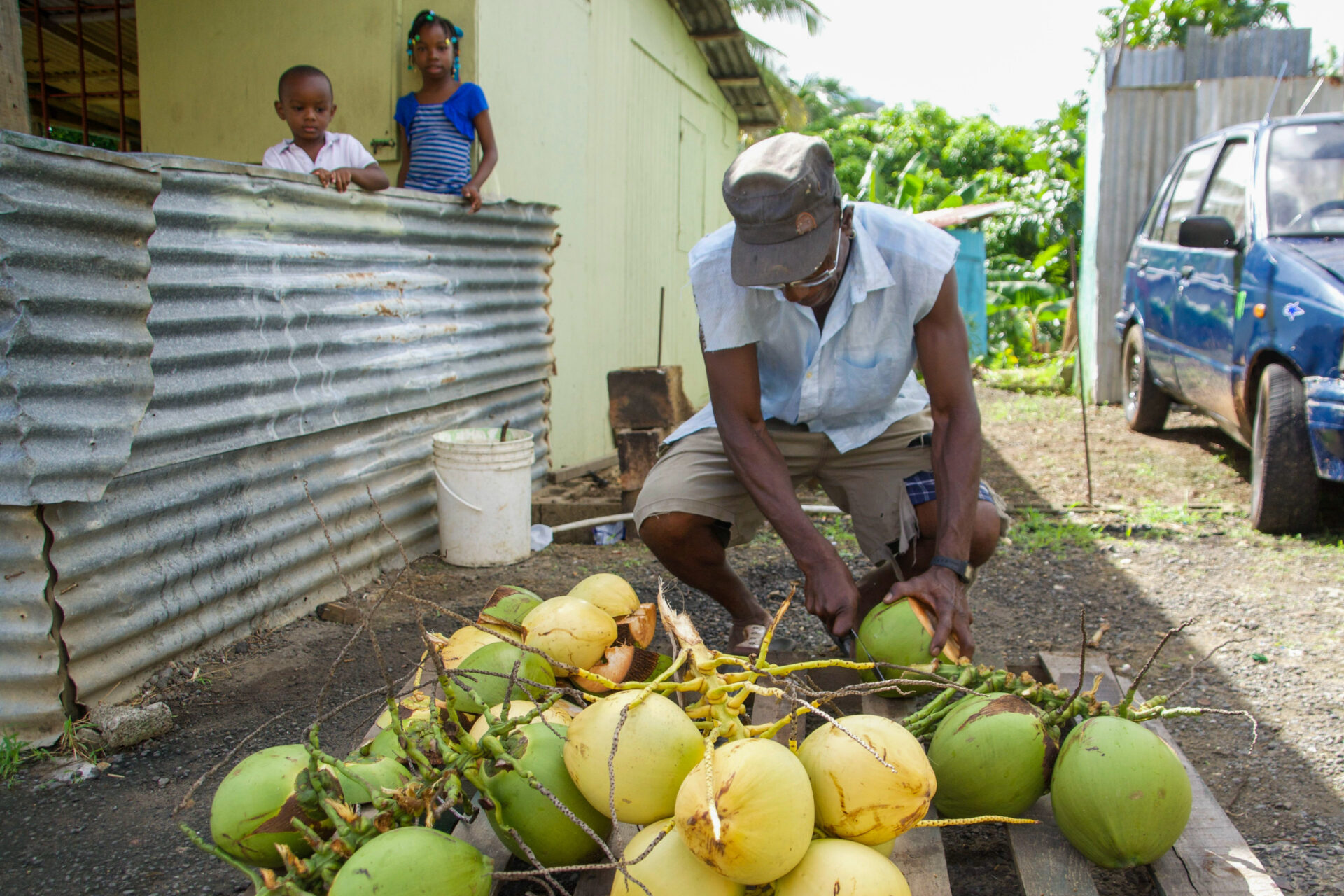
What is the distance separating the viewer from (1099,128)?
9.10 metres

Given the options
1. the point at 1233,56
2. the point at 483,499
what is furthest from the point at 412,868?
the point at 1233,56

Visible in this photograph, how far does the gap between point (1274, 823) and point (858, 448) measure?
1482 mm

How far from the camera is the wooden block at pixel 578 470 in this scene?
6.04 m

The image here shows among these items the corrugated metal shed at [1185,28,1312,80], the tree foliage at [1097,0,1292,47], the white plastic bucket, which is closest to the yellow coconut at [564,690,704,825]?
the white plastic bucket

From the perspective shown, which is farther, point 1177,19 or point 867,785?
point 1177,19

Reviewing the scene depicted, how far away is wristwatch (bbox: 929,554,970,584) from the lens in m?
2.49

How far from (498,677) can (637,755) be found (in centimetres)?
47

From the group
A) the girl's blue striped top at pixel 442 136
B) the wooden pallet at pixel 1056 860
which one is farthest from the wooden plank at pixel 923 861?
the girl's blue striped top at pixel 442 136

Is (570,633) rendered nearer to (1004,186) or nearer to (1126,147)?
(1126,147)

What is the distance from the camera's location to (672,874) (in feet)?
4.58

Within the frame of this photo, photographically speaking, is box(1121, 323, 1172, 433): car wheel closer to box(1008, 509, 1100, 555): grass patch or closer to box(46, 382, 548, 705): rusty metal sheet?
box(1008, 509, 1100, 555): grass patch

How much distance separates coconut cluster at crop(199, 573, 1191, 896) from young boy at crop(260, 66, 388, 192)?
128 inches

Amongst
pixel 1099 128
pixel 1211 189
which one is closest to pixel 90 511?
pixel 1211 189

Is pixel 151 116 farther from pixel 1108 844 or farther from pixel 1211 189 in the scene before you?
pixel 1211 189
